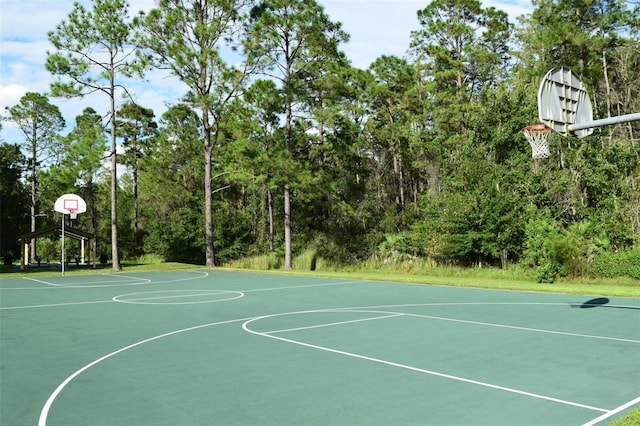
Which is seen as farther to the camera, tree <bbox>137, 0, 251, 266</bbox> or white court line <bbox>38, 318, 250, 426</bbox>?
tree <bbox>137, 0, 251, 266</bbox>

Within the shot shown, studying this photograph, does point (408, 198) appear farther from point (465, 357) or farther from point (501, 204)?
point (465, 357)

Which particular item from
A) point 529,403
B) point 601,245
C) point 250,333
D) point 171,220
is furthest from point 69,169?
point 529,403

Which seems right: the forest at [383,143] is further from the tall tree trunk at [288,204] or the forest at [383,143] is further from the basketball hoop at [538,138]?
the basketball hoop at [538,138]

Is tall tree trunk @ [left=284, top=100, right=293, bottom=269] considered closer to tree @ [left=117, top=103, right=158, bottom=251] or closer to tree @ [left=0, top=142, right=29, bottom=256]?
tree @ [left=117, top=103, right=158, bottom=251]

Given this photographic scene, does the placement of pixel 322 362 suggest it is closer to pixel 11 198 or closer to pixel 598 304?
pixel 598 304

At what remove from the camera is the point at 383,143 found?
131 feet

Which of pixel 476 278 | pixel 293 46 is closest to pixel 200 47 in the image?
pixel 293 46

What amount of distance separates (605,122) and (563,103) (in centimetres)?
170

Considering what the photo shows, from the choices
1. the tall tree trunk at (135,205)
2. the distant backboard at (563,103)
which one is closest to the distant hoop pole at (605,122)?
the distant backboard at (563,103)

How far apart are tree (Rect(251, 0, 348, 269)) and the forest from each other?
10 cm

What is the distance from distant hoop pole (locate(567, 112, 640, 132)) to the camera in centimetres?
700

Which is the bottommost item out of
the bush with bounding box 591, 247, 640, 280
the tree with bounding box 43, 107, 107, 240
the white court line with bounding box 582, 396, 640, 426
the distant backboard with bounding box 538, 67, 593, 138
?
the white court line with bounding box 582, 396, 640, 426

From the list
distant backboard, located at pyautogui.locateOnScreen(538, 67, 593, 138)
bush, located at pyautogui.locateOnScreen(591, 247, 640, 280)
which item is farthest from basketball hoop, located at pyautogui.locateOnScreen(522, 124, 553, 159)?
bush, located at pyautogui.locateOnScreen(591, 247, 640, 280)

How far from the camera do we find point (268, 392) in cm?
627
